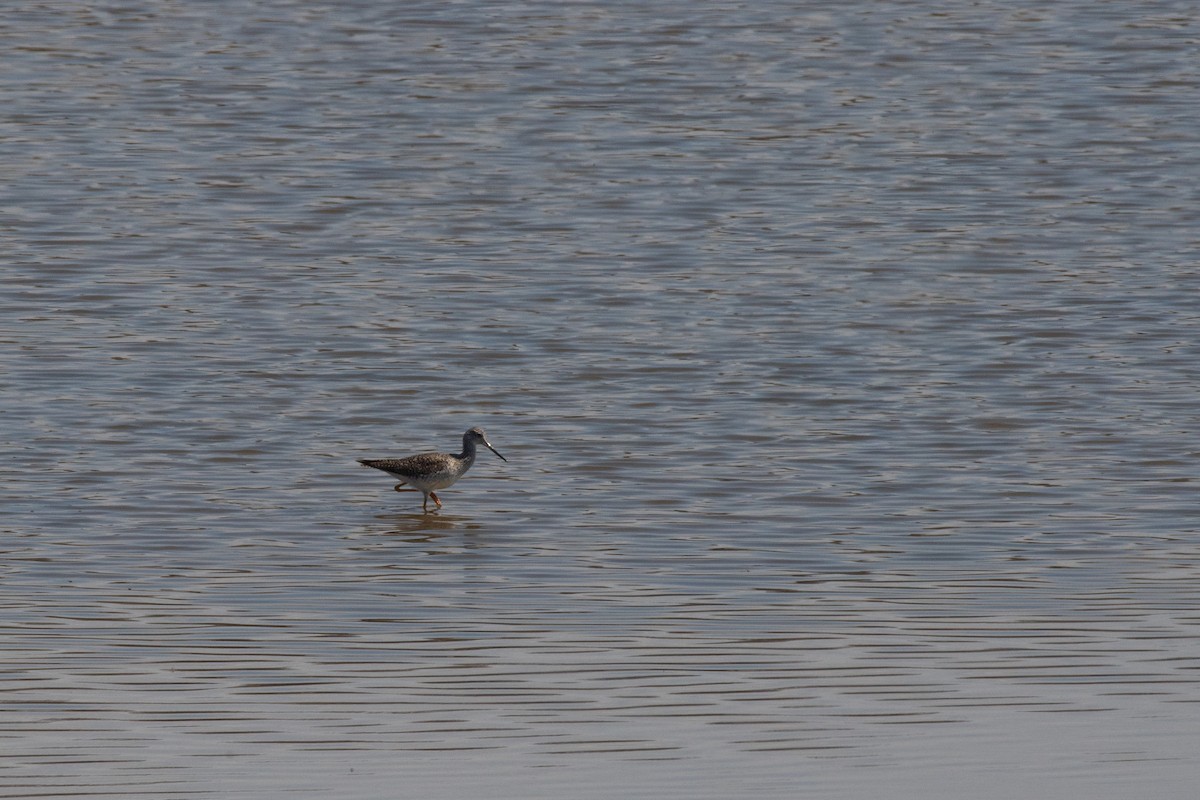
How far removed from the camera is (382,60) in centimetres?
3284

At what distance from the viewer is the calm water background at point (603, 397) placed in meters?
10.1

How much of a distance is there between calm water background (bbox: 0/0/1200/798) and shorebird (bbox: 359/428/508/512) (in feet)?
0.64

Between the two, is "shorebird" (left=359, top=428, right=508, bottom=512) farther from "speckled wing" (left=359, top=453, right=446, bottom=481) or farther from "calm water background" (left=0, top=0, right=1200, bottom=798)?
"calm water background" (left=0, top=0, right=1200, bottom=798)

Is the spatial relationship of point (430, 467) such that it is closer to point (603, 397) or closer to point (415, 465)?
point (415, 465)

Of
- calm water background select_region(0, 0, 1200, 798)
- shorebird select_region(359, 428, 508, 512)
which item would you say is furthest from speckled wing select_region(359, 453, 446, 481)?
calm water background select_region(0, 0, 1200, 798)

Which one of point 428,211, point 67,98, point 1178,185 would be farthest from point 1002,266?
→ point 67,98

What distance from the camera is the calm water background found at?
33.0 feet

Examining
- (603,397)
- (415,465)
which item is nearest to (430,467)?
(415,465)

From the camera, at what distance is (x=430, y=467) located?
15852 mm

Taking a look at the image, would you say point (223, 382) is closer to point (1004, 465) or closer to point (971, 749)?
point (1004, 465)

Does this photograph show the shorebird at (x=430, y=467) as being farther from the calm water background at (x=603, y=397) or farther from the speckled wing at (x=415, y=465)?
the calm water background at (x=603, y=397)

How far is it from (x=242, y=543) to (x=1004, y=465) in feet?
18.3

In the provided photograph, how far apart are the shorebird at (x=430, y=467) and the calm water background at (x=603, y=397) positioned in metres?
0.20

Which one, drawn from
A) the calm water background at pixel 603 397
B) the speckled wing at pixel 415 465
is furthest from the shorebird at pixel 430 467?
the calm water background at pixel 603 397
